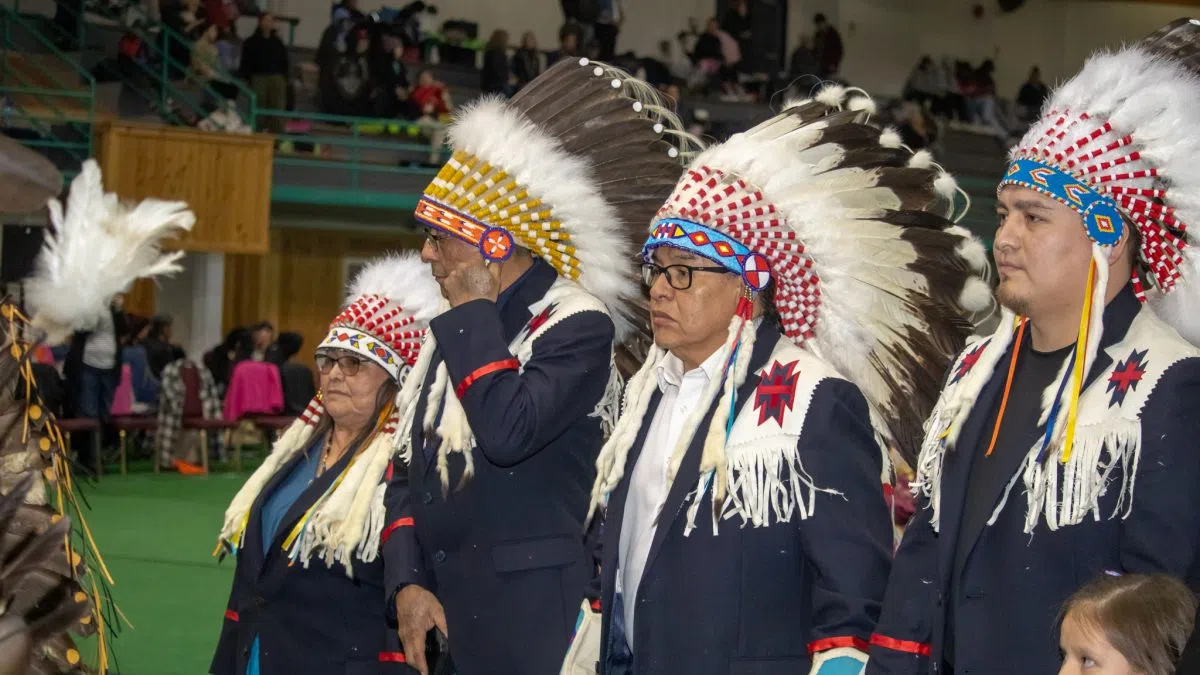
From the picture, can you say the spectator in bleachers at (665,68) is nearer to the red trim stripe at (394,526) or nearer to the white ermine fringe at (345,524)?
the white ermine fringe at (345,524)

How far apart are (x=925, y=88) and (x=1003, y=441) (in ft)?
53.6

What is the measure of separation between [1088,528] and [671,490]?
0.64m

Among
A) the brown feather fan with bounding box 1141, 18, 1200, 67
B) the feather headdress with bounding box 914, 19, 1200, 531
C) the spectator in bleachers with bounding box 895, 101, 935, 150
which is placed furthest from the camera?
the spectator in bleachers with bounding box 895, 101, 935, 150

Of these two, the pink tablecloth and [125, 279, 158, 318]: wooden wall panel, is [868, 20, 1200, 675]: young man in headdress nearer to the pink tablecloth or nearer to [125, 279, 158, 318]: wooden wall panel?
the pink tablecloth

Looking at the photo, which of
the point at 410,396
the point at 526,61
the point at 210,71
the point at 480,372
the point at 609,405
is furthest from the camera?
the point at 526,61

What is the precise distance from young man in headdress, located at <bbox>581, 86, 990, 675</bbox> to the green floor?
201 centimetres

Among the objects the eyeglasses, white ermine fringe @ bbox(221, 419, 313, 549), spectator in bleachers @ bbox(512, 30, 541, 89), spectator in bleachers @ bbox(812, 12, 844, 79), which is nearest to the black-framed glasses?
the eyeglasses

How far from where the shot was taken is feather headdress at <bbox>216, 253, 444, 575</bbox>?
3.27 m

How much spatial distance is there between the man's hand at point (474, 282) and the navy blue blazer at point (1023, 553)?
99cm

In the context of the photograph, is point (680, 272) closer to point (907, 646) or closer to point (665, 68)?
point (907, 646)

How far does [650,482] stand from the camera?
2.46 m

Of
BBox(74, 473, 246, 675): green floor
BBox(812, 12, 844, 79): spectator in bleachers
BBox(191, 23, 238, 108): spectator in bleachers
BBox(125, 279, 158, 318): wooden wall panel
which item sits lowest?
BBox(74, 473, 246, 675): green floor

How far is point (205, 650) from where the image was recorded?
5.72m

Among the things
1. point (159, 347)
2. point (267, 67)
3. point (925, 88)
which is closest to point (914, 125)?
point (925, 88)
